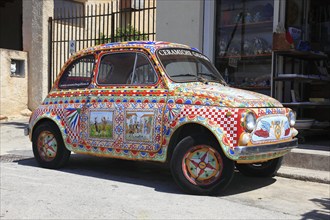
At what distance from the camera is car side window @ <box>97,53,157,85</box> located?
5.83 metres

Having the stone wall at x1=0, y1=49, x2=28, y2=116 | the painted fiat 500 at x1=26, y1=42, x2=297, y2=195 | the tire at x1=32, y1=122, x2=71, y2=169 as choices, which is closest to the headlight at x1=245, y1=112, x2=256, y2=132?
the painted fiat 500 at x1=26, y1=42, x2=297, y2=195

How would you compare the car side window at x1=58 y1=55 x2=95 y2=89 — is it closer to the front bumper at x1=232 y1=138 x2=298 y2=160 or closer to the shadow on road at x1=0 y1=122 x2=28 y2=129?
the front bumper at x1=232 y1=138 x2=298 y2=160

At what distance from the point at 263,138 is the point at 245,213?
3.37 ft

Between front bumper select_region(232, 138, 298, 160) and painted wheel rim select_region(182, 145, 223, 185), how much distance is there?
30 cm

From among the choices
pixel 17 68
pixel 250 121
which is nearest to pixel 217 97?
pixel 250 121

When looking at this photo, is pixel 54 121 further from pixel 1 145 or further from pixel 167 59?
pixel 1 145

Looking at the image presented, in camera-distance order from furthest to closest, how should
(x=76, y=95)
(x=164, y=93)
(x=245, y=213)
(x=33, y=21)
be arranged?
(x=33, y=21)
(x=76, y=95)
(x=164, y=93)
(x=245, y=213)

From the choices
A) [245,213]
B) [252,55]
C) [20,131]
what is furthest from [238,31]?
[20,131]

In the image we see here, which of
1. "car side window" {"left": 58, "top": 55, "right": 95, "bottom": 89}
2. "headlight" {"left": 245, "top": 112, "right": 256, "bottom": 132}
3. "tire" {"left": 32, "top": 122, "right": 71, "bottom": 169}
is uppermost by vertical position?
"car side window" {"left": 58, "top": 55, "right": 95, "bottom": 89}

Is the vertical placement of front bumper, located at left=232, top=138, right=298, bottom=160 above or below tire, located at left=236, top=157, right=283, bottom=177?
above

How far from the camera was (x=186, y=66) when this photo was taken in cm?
595

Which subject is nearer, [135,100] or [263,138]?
[263,138]

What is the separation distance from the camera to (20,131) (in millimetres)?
11125

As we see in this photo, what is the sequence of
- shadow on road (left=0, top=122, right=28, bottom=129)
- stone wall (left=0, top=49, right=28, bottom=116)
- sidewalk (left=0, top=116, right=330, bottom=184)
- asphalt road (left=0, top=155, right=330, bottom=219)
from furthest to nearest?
stone wall (left=0, top=49, right=28, bottom=116) < shadow on road (left=0, top=122, right=28, bottom=129) < sidewalk (left=0, top=116, right=330, bottom=184) < asphalt road (left=0, top=155, right=330, bottom=219)
